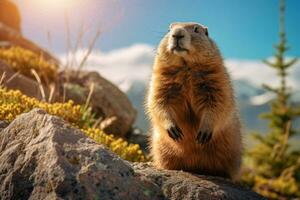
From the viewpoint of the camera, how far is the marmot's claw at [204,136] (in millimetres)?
5641

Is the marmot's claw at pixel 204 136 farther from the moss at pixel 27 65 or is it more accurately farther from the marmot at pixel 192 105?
the moss at pixel 27 65

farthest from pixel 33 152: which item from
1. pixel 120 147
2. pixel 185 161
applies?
pixel 120 147

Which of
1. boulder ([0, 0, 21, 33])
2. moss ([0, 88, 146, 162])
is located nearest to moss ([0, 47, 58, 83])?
moss ([0, 88, 146, 162])

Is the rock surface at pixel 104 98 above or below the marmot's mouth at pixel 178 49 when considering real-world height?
above

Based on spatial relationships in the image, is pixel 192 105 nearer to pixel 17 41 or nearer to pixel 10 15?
pixel 17 41

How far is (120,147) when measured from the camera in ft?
26.1

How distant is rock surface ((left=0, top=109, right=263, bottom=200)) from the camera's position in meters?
4.23

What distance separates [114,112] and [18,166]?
706cm

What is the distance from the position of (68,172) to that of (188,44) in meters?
2.37

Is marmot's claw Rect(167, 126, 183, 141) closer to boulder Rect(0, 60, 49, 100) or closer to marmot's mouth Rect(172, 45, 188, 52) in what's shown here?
marmot's mouth Rect(172, 45, 188, 52)

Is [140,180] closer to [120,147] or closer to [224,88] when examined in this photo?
[224,88]

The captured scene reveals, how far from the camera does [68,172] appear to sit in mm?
4254

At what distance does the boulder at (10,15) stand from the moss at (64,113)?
1328cm

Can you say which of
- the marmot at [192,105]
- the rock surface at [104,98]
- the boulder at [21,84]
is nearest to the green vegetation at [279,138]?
the rock surface at [104,98]
